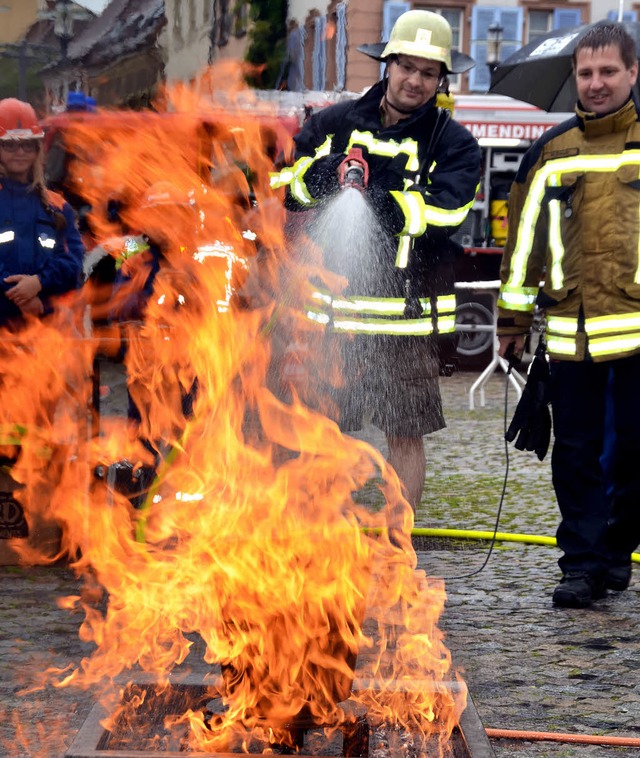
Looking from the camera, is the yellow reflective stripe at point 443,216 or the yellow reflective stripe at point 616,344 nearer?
the yellow reflective stripe at point 443,216

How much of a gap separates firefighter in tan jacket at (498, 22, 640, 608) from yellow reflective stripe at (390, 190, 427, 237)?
0.79 meters

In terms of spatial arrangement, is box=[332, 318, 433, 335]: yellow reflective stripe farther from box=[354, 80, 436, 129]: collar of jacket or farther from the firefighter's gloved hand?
box=[354, 80, 436, 129]: collar of jacket

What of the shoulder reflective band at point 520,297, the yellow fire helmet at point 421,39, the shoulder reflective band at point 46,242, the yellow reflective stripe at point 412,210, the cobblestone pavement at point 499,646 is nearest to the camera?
the cobblestone pavement at point 499,646

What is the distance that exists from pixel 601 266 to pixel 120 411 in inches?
244

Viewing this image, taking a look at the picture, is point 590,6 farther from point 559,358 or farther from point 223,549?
point 223,549

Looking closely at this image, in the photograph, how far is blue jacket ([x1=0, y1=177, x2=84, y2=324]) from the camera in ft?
19.2

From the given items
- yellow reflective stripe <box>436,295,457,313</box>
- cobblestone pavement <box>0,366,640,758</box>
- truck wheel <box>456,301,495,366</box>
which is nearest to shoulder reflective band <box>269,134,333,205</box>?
yellow reflective stripe <box>436,295,457,313</box>

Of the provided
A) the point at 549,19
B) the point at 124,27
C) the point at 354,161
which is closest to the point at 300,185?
the point at 354,161

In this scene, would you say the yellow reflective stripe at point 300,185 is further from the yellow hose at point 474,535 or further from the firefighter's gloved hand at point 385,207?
the yellow hose at point 474,535

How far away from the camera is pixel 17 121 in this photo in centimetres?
591

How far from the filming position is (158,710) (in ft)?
10.5

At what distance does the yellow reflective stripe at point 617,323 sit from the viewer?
4.89 m

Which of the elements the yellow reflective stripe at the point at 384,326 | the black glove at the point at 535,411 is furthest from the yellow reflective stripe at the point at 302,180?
the black glove at the point at 535,411

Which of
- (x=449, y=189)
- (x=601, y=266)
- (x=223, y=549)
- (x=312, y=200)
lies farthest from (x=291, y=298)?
(x=223, y=549)
